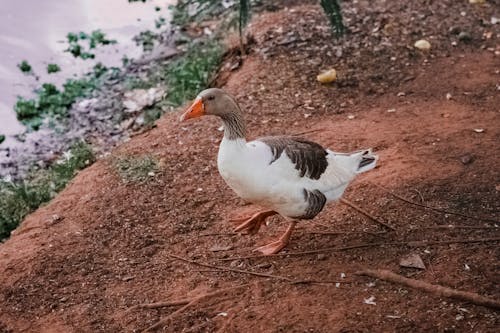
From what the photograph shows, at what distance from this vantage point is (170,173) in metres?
5.54

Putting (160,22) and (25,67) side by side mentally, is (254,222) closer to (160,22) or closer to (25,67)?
(25,67)

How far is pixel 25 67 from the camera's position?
7922 millimetres

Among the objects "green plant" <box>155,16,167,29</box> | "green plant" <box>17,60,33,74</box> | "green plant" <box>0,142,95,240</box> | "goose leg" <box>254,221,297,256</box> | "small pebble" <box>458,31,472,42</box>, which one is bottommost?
"small pebble" <box>458,31,472,42</box>

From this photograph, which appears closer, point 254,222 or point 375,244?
point 375,244

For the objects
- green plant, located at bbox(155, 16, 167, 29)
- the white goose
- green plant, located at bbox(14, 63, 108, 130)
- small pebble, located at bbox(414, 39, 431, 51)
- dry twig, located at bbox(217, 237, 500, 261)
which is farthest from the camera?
green plant, located at bbox(155, 16, 167, 29)

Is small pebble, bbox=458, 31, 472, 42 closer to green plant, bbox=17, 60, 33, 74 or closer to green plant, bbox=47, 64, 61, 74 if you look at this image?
green plant, bbox=47, 64, 61, 74

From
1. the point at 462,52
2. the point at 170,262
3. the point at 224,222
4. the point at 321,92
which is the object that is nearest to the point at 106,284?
the point at 170,262

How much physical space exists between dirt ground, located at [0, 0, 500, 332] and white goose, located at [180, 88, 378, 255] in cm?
36

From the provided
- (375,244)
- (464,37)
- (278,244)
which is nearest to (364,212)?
(375,244)

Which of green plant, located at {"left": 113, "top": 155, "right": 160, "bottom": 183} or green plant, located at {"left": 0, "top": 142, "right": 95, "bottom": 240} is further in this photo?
green plant, located at {"left": 0, "top": 142, "right": 95, "bottom": 240}

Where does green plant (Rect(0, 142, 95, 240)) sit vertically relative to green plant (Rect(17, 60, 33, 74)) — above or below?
below

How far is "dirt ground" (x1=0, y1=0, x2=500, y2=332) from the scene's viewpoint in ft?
13.2

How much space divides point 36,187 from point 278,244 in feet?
8.65

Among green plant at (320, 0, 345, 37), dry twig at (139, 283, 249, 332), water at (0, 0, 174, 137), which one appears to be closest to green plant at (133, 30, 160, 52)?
water at (0, 0, 174, 137)
